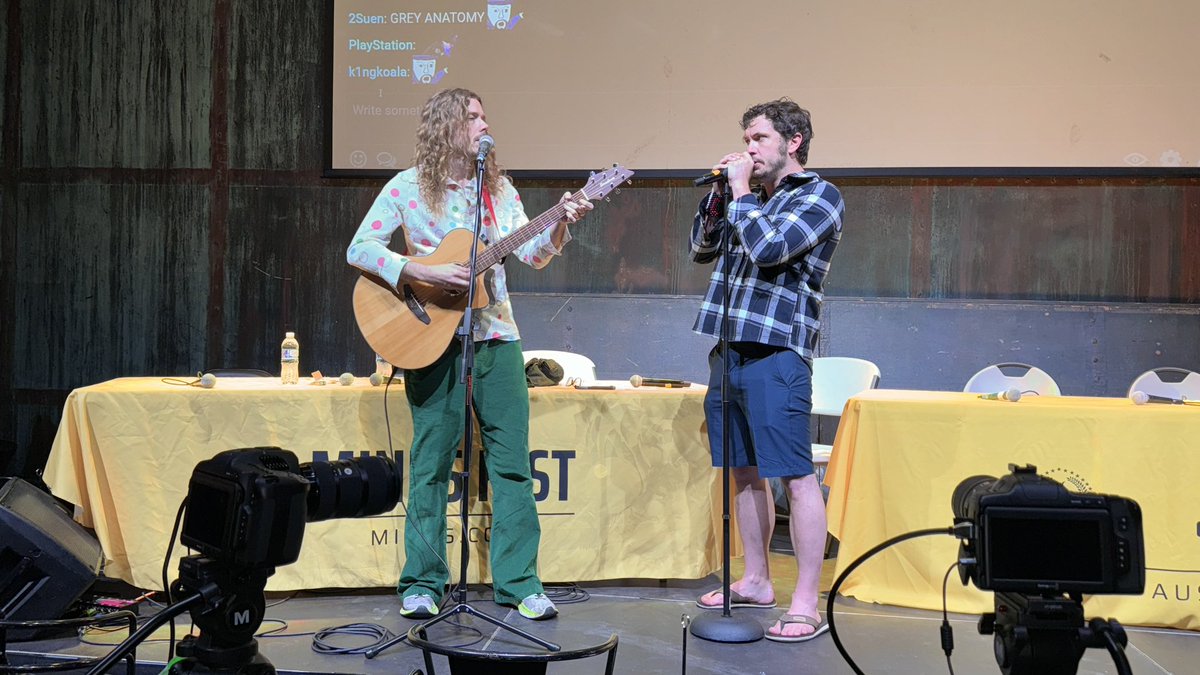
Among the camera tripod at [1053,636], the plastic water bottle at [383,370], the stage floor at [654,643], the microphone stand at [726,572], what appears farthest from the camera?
the plastic water bottle at [383,370]

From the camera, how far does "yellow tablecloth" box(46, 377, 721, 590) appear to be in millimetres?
3748

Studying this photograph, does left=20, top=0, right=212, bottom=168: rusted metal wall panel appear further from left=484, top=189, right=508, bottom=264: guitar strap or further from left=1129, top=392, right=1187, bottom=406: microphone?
left=1129, top=392, right=1187, bottom=406: microphone

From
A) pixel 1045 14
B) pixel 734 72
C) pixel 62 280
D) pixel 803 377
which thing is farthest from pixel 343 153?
pixel 1045 14

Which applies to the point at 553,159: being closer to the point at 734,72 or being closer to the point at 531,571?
the point at 734,72

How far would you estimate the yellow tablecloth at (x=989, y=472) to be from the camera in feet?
12.0

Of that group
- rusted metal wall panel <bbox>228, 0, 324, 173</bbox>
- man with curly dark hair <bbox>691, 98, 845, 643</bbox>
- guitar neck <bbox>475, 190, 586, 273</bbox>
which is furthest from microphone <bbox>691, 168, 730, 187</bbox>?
rusted metal wall panel <bbox>228, 0, 324, 173</bbox>

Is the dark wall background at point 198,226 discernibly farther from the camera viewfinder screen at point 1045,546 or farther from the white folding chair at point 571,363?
the camera viewfinder screen at point 1045,546

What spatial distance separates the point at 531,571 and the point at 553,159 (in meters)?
3.04

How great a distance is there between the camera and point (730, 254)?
144 inches

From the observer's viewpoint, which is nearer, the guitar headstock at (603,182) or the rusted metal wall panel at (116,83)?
the guitar headstock at (603,182)

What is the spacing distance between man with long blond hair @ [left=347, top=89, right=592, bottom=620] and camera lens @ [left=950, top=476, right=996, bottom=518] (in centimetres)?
193

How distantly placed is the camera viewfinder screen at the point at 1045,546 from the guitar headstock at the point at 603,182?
208 centimetres

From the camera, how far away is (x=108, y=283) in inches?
249

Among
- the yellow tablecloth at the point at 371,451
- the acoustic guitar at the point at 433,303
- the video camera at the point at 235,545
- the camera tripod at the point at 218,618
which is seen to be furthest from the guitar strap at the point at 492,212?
the camera tripod at the point at 218,618
